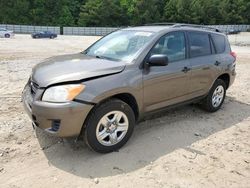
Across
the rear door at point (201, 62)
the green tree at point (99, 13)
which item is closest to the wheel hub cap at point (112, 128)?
the rear door at point (201, 62)

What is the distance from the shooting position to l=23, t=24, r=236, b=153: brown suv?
140 inches

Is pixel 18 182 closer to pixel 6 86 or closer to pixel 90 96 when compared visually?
pixel 90 96

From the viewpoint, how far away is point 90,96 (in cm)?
360

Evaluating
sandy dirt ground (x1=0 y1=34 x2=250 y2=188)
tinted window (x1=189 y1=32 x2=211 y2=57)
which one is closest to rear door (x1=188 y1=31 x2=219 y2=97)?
tinted window (x1=189 y1=32 x2=211 y2=57)

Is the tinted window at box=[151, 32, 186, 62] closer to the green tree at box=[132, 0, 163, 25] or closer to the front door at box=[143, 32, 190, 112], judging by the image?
the front door at box=[143, 32, 190, 112]

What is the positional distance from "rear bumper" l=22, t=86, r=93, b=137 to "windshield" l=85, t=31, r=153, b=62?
1.16 m

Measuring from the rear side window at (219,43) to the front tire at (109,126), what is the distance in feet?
8.83

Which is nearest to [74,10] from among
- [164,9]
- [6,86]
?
[164,9]

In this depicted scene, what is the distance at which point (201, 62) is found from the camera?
5.25 meters

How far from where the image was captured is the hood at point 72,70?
369cm

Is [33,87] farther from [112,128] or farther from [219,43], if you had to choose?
[219,43]

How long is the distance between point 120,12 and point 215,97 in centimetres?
6823

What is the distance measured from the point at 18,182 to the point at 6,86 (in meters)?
4.39

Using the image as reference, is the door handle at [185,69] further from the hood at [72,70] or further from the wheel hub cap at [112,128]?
the wheel hub cap at [112,128]
